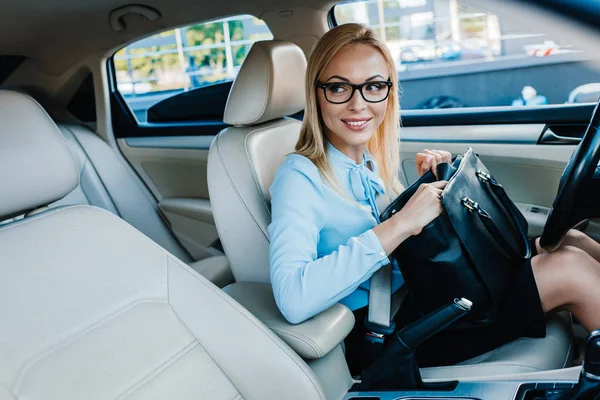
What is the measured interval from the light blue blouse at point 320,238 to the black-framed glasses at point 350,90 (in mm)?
150

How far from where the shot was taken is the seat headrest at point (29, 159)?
46.6 inches

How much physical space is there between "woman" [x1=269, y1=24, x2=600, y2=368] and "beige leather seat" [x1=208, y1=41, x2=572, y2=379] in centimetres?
10

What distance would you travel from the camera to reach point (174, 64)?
3.28m

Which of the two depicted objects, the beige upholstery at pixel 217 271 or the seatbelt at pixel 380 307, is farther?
the beige upholstery at pixel 217 271

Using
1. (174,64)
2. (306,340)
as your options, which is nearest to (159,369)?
(306,340)

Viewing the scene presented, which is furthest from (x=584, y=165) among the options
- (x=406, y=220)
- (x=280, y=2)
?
(x=280, y=2)

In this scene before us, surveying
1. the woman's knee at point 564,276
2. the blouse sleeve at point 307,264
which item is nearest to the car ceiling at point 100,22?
the blouse sleeve at point 307,264

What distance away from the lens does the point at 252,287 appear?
1562 millimetres

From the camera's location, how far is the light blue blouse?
1292 millimetres

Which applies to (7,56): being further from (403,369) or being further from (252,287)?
(403,369)

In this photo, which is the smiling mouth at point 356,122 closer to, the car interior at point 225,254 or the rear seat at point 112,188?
the car interior at point 225,254

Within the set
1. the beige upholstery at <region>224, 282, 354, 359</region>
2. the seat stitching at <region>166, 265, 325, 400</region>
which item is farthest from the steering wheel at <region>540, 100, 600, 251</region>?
the seat stitching at <region>166, 265, 325, 400</region>

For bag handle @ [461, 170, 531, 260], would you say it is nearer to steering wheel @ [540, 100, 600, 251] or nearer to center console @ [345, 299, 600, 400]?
steering wheel @ [540, 100, 600, 251]

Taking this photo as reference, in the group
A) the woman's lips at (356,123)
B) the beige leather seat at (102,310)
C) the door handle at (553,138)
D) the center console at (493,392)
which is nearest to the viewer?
the beige leather seat at (102,310)
